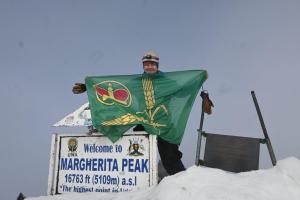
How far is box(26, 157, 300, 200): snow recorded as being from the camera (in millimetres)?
4180

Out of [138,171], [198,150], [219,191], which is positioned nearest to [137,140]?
[138,171]

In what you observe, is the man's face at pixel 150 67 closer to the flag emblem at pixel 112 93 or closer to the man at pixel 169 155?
the flag emblem at pixel 112 93

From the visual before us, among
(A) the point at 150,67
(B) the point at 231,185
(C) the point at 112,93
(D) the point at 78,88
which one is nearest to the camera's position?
(B) the point at 231,185

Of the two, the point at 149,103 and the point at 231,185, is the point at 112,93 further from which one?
the point at 231,185

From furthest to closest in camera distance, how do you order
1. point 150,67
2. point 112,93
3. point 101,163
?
point 112,93
point 150,67
point 101,163

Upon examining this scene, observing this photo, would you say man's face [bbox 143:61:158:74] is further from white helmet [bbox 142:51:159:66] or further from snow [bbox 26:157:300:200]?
snow [bbox 26:157:300:200]

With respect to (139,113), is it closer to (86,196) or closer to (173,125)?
(173,125)

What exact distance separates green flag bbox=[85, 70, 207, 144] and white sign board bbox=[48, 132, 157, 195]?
0.86ft

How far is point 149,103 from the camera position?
21.1 ft

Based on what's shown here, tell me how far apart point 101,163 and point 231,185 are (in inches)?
100.0

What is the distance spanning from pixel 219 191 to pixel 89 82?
3.81 meters

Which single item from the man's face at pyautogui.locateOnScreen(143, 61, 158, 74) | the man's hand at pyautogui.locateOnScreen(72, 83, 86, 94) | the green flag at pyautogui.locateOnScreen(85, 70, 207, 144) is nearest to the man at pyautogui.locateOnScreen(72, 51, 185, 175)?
the green flag at pyautogui.locateOnScreen(85, 70, 207, 144)

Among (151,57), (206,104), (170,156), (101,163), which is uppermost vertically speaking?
(151,57)

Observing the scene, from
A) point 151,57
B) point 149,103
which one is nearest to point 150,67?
point 151,57
